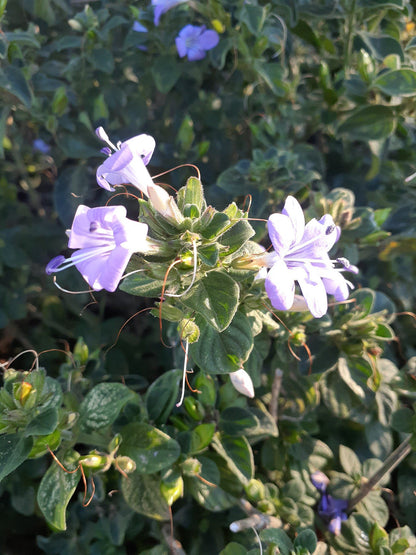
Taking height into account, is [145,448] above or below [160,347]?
above

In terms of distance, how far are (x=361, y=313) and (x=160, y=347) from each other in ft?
2.95

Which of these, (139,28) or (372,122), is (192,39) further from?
(372,122)

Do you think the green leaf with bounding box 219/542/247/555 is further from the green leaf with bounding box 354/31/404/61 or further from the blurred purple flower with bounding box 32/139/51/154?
the blurred purple flower with bounding box 32/139/51/154

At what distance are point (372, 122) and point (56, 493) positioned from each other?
4.28 ft

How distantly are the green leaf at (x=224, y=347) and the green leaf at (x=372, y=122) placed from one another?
873 mm

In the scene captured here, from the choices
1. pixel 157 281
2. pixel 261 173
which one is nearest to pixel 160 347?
pixel 261 173

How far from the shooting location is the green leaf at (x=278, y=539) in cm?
96

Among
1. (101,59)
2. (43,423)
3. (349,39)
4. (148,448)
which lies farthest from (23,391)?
(349,39)

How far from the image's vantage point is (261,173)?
4.49ft

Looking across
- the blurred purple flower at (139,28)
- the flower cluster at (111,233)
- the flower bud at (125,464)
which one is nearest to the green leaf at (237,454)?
the flower bud at (125,464)

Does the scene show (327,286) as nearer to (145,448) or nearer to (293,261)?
(293,261)

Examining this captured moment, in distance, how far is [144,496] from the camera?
3.54 ft

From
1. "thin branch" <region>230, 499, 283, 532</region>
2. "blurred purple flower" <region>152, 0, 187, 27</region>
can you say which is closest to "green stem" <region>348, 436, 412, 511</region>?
"thin branch" <region>230, 499, 283, 532</region>

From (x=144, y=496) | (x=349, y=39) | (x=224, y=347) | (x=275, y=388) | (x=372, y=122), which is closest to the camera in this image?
(x=224, y=347)
